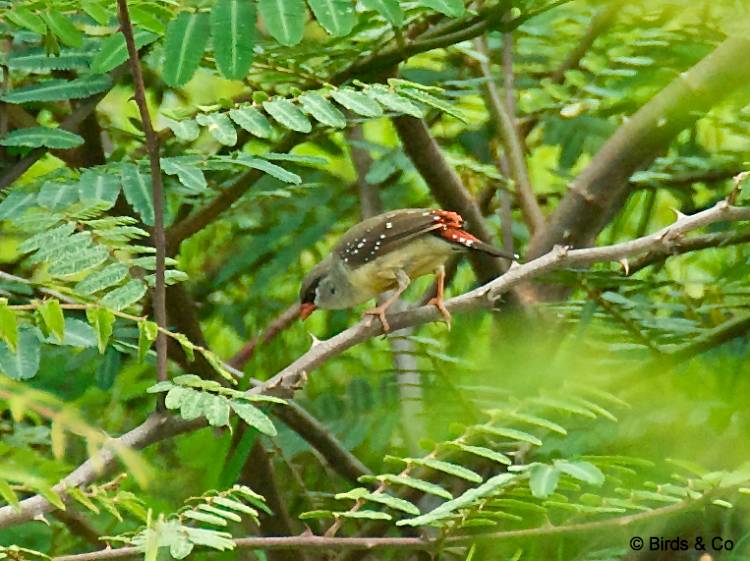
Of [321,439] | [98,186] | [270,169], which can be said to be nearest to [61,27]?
[98,186]

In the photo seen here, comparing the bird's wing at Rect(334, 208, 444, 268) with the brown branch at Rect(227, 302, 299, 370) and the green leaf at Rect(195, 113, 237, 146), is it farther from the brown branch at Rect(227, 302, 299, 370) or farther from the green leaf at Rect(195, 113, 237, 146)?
the green leaf at Rect(195, 113, 237, 146)

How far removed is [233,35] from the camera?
95.0 inches

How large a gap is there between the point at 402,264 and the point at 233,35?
1.88 meters

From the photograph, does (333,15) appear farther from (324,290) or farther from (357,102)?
(324,290)

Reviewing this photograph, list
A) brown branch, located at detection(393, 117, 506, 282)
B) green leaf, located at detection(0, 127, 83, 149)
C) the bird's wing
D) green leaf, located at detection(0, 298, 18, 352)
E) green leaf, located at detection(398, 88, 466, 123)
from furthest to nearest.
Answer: the bird's wing → brown branch, located at detection(393, 117, 506, 282) → green leaf, located at detection(0, 127, 83, 149) → green leaf, located at detection(398, 88, 466, 123) → green leaf, located at detection(0, 298, 18, 352)

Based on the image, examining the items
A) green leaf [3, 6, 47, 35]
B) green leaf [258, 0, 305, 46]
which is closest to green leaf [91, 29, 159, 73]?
green leaf [3, 6, 47, 35]

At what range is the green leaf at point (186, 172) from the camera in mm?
2650

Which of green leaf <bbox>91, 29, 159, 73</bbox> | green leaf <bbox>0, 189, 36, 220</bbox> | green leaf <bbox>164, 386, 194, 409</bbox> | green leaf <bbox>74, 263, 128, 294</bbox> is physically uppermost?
green leaf <bbox>91, 29, 159, 73</bbox>

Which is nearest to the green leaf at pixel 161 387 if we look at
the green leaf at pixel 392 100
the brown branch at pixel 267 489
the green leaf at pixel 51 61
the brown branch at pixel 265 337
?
the green leaf at pixel 392 100

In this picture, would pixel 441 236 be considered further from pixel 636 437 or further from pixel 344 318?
pixel 344 318

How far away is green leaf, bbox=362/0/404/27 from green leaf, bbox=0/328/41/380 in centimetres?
98

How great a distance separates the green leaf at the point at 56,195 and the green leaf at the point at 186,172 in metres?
0.21

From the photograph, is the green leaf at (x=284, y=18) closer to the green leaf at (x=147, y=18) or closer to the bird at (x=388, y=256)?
the green leaf at (x=147, y=18)

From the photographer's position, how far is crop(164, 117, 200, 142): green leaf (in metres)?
2.57
